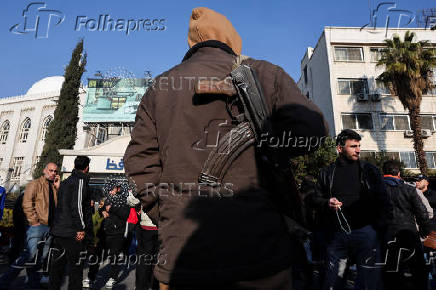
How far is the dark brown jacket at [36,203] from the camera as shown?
4281mm

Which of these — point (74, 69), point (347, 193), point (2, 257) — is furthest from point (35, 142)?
point (347, 193)

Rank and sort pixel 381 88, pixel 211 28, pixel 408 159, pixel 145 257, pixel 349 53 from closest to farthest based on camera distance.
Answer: pixel 211 28 → pixel 145 257 → pixel 408 159 → pixel 381 88 → pixel 349 53

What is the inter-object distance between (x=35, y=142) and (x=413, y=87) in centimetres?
4015

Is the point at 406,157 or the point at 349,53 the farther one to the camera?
the point at 349,53

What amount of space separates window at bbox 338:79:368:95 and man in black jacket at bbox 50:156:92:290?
22.9m

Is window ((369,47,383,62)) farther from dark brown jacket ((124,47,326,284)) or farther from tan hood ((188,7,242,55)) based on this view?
dark brown jacket ((124,47,326,284))

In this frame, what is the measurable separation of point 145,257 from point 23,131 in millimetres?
41569

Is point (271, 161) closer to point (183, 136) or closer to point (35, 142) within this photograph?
point (183, 136)

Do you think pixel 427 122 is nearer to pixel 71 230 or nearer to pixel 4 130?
pixel 71 230

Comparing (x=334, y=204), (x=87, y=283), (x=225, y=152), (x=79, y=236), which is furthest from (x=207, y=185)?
(x=87, y=283)

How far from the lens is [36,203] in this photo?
440cm

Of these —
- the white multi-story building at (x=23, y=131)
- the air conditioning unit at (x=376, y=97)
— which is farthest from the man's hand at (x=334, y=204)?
the white multi-story building at (x=23, y=131)

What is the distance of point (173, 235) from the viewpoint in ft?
4.22

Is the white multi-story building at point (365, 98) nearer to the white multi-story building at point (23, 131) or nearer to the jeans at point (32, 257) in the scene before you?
the jeans at point (32, 257)
